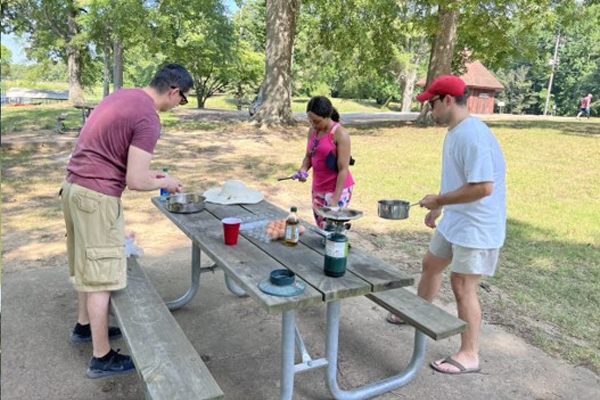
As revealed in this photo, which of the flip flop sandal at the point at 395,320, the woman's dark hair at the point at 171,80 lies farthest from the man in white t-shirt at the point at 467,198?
the woman's dark hair at the point at 171,80

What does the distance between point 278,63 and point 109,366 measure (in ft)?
43.7

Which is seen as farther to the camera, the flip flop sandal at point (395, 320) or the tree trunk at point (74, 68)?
the tree trunk at point (74, 68)

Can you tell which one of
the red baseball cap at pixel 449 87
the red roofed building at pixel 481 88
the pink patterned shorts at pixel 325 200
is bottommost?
the pink patterned shorts at pixel 325 200

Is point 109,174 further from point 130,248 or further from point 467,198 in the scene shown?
point 467,198

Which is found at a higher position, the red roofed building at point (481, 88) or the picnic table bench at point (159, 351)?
the red roofed building at point (481, 88)

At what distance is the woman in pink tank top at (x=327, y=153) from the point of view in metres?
3.65

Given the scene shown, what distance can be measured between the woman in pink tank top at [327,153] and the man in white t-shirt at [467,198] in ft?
2.93

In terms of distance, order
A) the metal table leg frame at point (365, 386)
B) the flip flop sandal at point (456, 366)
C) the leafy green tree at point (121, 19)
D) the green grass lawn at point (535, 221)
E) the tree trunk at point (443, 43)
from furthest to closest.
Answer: the leafy green tree at point (121, 19)
the tree trunk at point (443, 43)
the green grass lawn at point (535, 221)
the flip flop sandal at point (456, 366)
the metal table leg frame at point (365, 386)

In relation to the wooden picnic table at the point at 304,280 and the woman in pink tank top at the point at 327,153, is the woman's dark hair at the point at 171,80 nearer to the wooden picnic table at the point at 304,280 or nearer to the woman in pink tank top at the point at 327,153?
the wooden picnic table at the point at 304,280

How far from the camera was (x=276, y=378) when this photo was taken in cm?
293

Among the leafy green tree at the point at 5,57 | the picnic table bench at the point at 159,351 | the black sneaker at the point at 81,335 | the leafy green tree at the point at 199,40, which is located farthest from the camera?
the leafy green tree at the point at 199,40

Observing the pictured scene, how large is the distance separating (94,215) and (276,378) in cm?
143

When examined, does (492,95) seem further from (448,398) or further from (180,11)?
(448,398)

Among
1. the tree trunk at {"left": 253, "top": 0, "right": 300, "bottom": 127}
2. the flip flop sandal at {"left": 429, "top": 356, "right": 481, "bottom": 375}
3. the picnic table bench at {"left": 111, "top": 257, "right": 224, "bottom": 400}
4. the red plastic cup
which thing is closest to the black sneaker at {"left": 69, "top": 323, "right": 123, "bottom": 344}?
the picnic table bench at {"left": 111, "top": 257, "right": 224, "bottom": 400}
